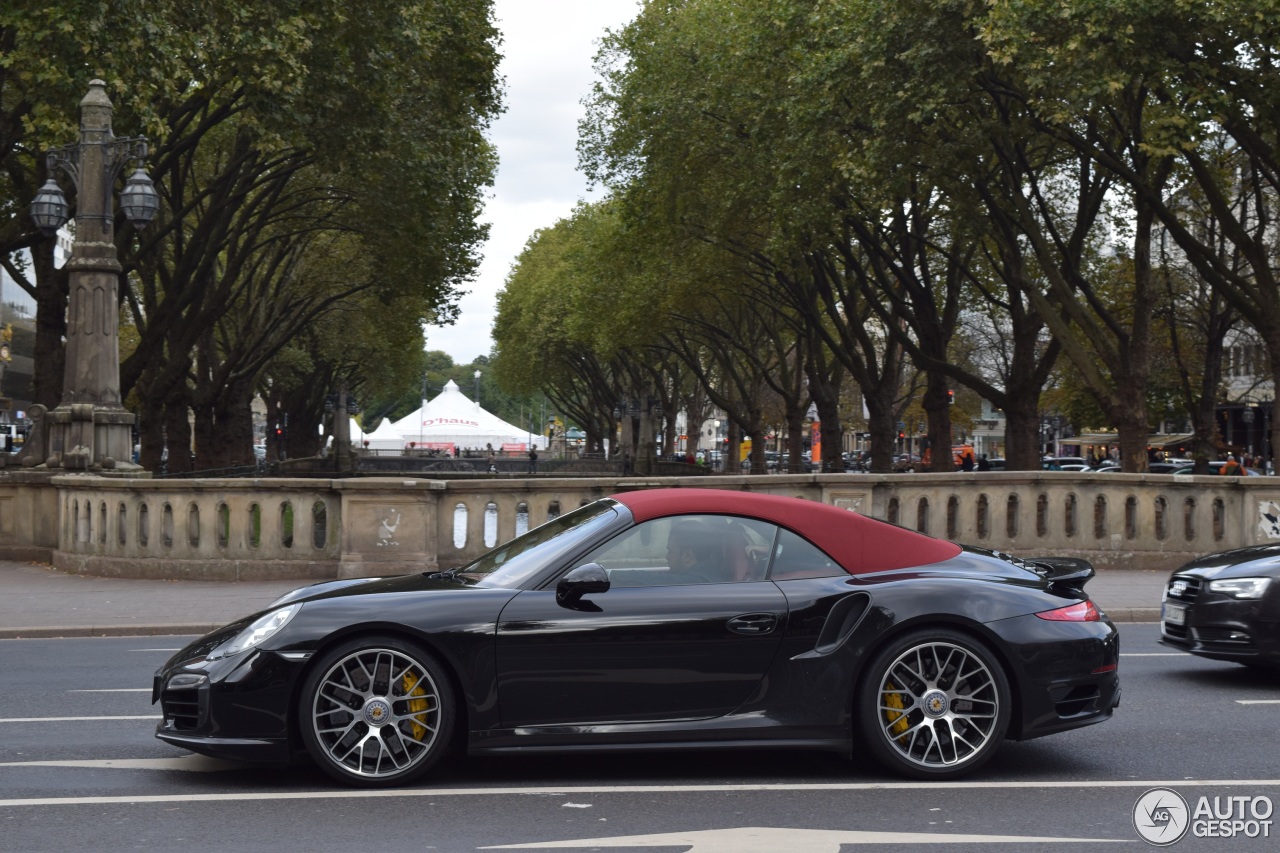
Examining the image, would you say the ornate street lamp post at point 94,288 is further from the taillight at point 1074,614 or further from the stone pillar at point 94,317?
the taillight at point 1074,614

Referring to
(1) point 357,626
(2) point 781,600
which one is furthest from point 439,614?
(2) point 781,600

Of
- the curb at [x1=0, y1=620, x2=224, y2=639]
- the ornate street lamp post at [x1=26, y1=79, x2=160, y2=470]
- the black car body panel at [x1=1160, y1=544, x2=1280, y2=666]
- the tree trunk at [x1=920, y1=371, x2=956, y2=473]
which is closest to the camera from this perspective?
the black car body panel at [x1=1160, y1=544, x2=1280, y2=666]

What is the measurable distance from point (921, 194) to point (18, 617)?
18852 millimetres

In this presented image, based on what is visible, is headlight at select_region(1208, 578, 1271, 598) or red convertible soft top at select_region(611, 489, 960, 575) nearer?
red convertible soft top at select_region(611, 489, 960, 575)

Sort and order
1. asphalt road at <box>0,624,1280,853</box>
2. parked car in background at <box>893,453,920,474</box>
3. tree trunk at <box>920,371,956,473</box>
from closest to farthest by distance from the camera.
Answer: asphalt road at <box>0,624,1280,853</box> < tree trunk at <box>920,371,956,473</box> < parked car in background at <box>893,453,920,474</box>

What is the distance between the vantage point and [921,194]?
2752cm

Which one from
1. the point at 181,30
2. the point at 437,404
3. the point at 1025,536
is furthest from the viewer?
the point at 437,404

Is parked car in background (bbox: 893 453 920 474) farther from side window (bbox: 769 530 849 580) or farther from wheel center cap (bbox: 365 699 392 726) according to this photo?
wheel center cap (bbox: 365 699 392 726)

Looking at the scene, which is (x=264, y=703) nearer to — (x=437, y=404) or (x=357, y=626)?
(x=357, y=626)

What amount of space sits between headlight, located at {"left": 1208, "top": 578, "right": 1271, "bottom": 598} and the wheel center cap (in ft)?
18.6

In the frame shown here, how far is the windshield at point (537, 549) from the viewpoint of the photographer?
6539 millimetres

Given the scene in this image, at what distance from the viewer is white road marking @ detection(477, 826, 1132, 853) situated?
5352 mm

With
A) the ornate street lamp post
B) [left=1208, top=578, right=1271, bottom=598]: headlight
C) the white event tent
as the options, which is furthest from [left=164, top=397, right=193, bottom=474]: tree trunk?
the white event tent

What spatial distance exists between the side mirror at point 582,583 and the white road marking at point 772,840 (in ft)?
3.67
